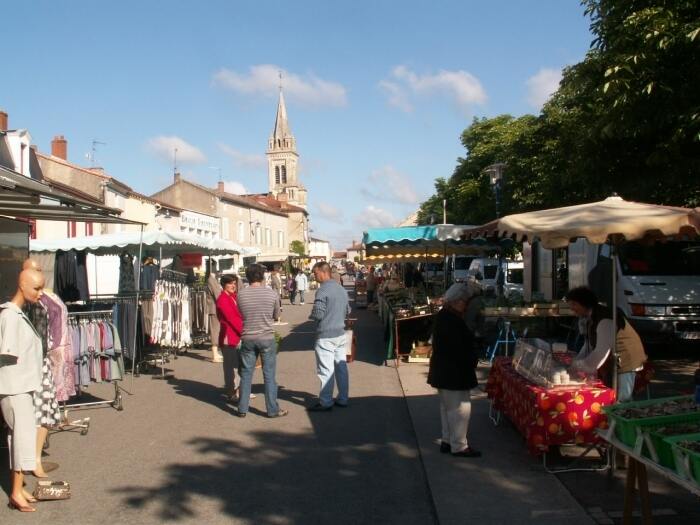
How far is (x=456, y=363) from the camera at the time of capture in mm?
6184

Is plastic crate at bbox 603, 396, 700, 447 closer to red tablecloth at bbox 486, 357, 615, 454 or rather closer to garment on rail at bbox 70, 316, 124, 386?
red tablecloth at bbox 486, 357, 615, 454

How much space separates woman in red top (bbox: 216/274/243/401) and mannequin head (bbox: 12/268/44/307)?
3755 mm

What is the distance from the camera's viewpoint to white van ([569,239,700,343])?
11.8 m

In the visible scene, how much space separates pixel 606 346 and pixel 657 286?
6788 millimetres

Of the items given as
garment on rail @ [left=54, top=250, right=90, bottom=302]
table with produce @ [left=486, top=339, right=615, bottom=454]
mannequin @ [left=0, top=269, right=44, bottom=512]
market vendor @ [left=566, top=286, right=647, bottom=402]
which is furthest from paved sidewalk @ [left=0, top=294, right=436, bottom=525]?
garment on rail @ [left=54, top=250, right=90, bottom=302]

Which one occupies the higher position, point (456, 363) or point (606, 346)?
point (606, 346)

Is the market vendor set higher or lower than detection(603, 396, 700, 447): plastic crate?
higher

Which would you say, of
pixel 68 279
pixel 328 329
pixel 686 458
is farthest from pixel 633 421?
pixel 68 279

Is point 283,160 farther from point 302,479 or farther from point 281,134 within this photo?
point 302,479

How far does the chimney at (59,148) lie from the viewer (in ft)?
106

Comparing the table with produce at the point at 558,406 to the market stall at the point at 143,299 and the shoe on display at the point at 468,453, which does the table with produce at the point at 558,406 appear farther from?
the market stall at the point at 143,299

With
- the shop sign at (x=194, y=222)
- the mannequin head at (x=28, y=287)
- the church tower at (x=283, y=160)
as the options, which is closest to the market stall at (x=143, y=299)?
the mannequin head at (x=28, y=287)

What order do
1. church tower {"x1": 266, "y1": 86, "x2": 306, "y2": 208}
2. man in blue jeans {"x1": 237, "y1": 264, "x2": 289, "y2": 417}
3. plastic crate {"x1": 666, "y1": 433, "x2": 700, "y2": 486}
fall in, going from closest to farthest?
plastic crate {"x1": 666, "y1": 433, "x2": 700, "y2": 486}, man in blue jeans {"x1": 237, "y1": 264, "x2": 289, "y2": 417}, church tower {"x1": 266, "y1": 86, "x2": 306, "y2": 208}

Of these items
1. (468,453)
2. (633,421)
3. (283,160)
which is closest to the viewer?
(633,421)
